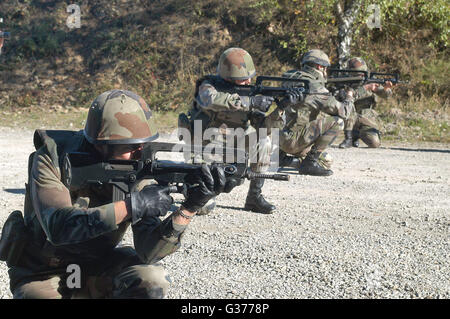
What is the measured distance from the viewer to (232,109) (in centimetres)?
640

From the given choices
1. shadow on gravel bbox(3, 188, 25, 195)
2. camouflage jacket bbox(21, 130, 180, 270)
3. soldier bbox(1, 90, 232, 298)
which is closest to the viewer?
camouflage jacket bbox(21, 130, 180, 270)

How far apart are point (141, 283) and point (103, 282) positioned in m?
0.27

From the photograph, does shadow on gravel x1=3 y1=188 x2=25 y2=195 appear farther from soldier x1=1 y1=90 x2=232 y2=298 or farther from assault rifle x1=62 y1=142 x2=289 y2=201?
assault rifle x1=62 y1=142 x2=289 y2=201

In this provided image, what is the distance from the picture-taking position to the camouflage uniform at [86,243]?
2.99m

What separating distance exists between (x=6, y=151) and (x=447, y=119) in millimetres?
9180

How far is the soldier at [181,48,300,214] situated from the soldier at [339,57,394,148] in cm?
496

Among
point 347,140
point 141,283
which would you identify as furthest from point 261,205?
point 347,140

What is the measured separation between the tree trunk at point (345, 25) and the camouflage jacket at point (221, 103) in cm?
858

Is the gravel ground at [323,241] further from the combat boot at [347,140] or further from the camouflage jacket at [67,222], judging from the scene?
the combat boot at [347,140]

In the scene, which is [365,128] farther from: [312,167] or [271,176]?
[271,176]

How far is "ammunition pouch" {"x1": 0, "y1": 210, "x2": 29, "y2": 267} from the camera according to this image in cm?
307

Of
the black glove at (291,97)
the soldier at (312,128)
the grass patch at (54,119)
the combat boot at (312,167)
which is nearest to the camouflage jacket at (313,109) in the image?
the soldier at (312,128)

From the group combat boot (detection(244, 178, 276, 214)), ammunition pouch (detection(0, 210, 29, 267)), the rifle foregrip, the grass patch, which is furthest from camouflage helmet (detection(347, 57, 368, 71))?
ammunition pouch (detection(0, 210, 29, 267))
